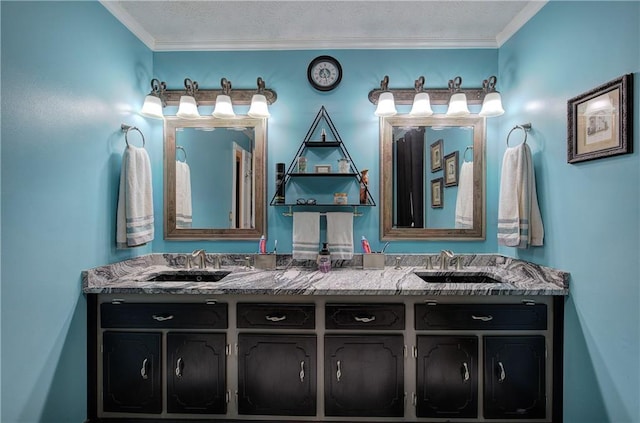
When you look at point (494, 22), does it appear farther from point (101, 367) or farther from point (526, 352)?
point (101, 367)

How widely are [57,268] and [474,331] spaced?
217 centimetres

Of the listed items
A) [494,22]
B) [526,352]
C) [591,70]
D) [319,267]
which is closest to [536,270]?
[526,352]

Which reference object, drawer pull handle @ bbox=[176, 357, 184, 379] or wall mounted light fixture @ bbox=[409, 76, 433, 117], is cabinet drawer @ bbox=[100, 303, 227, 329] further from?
wall mounted light fixture @ bbox=[409, 76, 433, 117]

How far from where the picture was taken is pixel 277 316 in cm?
162

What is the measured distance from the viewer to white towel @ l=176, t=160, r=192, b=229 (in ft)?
7.38

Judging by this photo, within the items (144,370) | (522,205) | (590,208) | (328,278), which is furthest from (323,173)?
(144,370)

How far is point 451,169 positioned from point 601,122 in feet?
2.87

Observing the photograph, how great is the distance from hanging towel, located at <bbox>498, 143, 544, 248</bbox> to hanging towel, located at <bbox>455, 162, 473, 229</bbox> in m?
0.35

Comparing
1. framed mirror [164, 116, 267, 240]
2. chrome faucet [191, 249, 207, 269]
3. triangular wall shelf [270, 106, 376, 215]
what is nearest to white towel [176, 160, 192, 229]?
framed mirror [164, 116, 267, 240]

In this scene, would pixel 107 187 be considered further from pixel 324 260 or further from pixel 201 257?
pixel 324 260

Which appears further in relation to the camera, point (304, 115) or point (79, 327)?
point (304, 115)

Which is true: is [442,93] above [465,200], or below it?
above

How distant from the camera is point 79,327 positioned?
5.30ft

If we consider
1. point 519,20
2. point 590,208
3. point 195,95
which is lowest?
point 590,208
